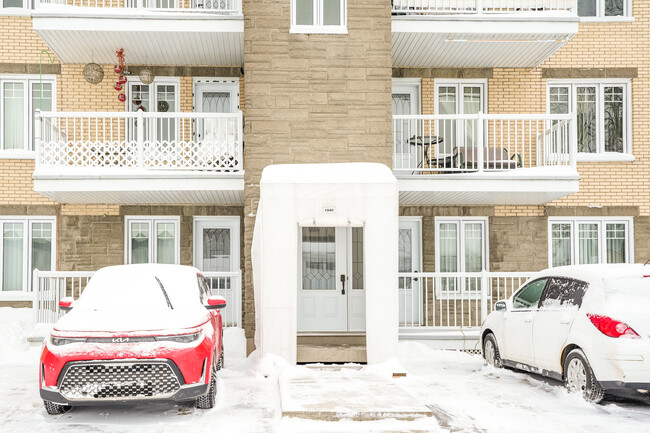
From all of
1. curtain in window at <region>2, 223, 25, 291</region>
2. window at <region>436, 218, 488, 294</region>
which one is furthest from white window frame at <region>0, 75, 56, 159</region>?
window at <region>436, 218, 488, 294</region>

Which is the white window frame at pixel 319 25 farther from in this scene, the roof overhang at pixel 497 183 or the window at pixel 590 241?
the window at pixel 590 241

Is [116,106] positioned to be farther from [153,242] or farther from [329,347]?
[329,347]

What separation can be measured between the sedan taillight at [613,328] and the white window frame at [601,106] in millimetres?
9419

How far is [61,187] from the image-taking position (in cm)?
1421

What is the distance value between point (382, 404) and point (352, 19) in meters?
8.19

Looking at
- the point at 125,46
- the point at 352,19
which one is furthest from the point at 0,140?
the point at 352,19

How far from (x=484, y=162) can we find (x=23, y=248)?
1065 cm

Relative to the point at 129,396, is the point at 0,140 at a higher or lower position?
higher

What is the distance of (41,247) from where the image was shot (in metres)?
16.8

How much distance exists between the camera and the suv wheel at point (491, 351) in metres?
11.5

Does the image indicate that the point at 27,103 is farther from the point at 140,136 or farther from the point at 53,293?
the point at 53,293

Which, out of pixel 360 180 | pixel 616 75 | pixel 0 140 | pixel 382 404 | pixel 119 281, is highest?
pixel 616 75

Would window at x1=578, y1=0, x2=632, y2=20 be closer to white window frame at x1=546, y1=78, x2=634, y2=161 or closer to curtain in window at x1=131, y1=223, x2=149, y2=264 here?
white window frame at x1=546, y1=78, x2=634, y2=161

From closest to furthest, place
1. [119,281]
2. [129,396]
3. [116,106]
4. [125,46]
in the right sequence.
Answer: [129,396] → [119,281] → [125,46] → [116,106]
